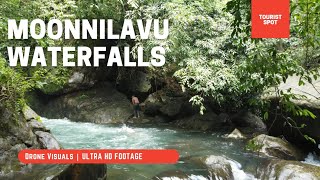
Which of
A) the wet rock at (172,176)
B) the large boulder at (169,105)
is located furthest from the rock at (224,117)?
the wet rock at (172,176)

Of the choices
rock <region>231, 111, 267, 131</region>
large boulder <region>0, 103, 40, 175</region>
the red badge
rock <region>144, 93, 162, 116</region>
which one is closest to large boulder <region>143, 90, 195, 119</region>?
rock <region>144, 93, 162, 116</region>

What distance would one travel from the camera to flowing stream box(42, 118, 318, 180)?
684 cm

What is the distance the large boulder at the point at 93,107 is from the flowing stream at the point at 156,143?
64 centimetres

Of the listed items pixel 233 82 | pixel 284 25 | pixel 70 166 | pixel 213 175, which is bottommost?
pixel 213 175

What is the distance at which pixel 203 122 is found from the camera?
12.3 meters

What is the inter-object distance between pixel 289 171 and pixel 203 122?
19.8ft

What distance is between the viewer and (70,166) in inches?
192

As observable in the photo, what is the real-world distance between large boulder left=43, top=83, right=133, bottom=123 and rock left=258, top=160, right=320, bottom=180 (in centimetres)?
742

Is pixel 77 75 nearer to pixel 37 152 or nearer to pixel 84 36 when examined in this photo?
pixel 84 36

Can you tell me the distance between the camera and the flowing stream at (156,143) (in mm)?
6837

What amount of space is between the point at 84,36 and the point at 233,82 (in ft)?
22.2

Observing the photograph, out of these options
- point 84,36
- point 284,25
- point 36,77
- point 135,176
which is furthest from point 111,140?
point 284,25

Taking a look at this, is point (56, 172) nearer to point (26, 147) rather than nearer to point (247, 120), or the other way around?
point (26, 147)

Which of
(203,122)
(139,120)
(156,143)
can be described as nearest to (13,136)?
(156,143)
